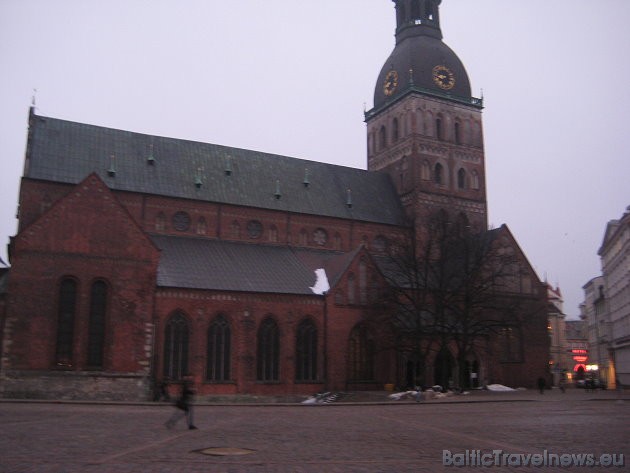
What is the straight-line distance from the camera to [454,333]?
50.9 m

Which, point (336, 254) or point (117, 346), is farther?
point (336, 254)

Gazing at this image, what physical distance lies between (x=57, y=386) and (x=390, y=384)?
2415 cm

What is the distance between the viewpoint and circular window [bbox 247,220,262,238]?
55.9 m

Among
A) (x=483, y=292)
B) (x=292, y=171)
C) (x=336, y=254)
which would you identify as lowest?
(x=483, y=292)

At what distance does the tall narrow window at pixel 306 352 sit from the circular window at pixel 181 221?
12344 millimetres

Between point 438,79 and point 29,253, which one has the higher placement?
point 438,79

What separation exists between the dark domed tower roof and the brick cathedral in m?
0.16

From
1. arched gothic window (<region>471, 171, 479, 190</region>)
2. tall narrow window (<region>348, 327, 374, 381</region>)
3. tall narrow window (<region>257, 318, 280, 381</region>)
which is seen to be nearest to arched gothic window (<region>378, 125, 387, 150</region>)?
arched gothic window (<region>471, 171, 479, 190</region>)

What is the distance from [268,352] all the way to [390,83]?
110 ft

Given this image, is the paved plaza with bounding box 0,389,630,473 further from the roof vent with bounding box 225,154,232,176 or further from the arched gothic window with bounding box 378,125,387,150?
the arched gothic window with bounding box 378,125,387,150

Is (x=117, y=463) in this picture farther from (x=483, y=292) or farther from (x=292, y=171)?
(x=292, y=171)

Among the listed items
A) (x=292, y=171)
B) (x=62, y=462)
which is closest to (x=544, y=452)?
(x=62, y=462)

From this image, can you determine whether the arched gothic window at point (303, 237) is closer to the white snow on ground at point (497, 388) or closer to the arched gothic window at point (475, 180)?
the white snow on ground at point (497, 388)

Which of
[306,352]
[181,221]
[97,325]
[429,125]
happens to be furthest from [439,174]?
[97,325]
